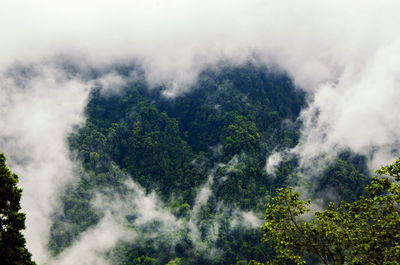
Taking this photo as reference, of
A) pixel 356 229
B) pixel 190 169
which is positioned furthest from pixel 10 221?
pixel 190 169

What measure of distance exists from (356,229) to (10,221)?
1641 centimetres

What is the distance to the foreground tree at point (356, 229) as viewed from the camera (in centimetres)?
1222

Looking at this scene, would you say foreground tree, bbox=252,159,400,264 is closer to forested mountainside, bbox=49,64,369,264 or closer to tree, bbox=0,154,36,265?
tree, bbox=0,154,36,265

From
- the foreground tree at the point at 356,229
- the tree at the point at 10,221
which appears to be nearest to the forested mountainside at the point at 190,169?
the foreground tree at the point at 356,229

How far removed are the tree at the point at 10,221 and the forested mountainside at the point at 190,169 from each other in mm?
79689

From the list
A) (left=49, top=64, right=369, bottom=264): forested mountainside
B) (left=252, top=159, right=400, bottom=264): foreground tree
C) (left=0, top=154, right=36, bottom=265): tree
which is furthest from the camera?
(left=49, top=64, right=369, bottom=264): forested mountainside

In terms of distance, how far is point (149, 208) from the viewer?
119500 millimetres

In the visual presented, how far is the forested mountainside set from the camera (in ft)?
330

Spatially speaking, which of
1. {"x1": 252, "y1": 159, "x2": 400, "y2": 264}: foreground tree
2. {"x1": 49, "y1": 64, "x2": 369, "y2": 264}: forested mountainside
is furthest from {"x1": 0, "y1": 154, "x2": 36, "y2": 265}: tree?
{"x1": 49, "y1": 64, "x2": 369, "y2": 264}: forested mountainside

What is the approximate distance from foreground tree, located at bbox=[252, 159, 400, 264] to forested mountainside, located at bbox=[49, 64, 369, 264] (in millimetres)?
79577

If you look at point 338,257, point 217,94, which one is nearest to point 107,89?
point 217,94

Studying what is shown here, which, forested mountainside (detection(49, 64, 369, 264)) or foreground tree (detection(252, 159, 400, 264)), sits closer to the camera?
foreground tree (detection(252, 159, 400, 264))

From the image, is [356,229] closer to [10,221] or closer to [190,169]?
[10,221]

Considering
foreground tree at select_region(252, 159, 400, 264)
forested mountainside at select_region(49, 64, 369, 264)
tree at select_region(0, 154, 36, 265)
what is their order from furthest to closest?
forested mountainside at select_region(49, 64, 369, 264) → tree at select_region(0, 154, 36, 265) → foreground tree at select_region(252, 159, 400, 264)
